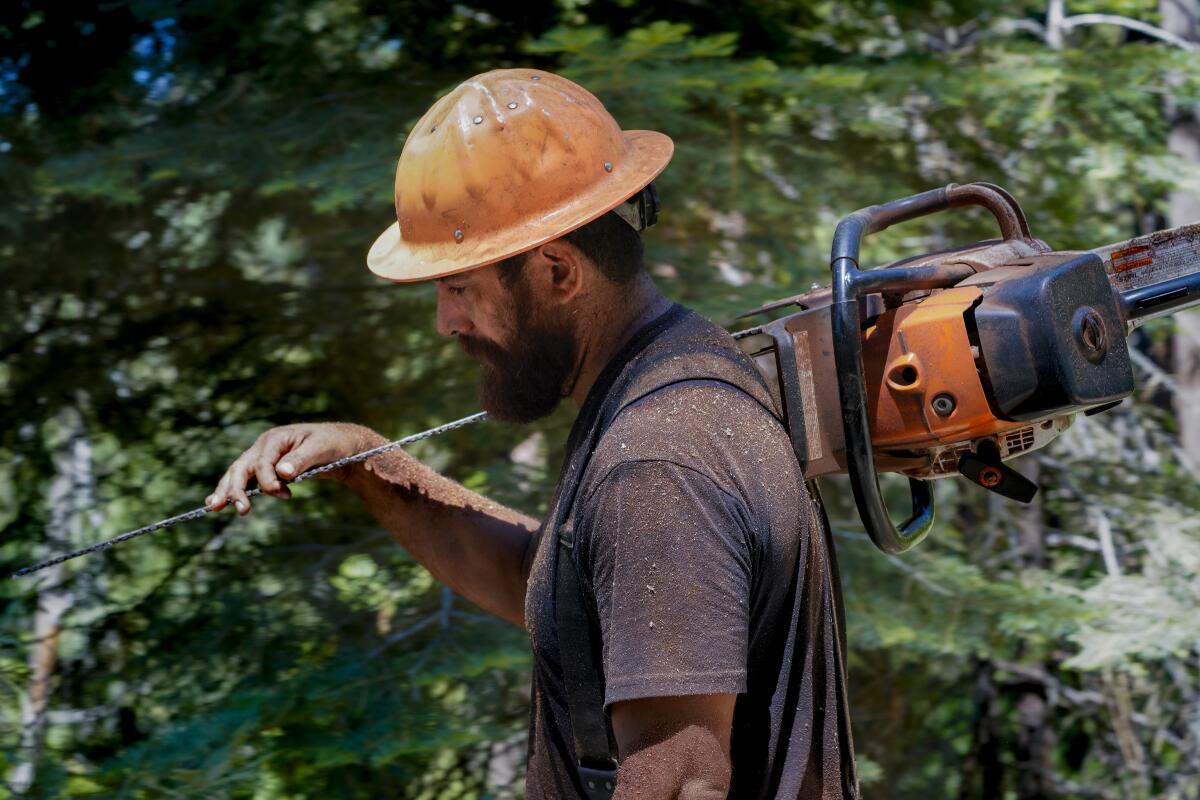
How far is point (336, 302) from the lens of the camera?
4.48 metres

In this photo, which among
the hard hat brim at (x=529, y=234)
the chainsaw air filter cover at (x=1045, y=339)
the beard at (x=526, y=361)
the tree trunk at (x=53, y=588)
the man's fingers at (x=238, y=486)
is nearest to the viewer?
the chainsaw air filter cover at (x=1045, y=339)

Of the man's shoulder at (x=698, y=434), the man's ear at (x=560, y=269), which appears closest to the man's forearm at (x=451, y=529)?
the man's ear at (x=560, y=269)

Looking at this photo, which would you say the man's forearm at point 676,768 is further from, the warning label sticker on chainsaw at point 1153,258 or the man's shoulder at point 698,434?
the warning label sticker on chainsaw at point 1153,258

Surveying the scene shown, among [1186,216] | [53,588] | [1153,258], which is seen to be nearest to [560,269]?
[1153,258]

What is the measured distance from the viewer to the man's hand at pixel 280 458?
2162 millimetres

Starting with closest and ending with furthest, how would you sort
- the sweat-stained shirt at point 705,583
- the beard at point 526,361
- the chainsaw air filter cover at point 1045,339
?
the sweat-stained shirt at point 705,583, the chainsaw air filter cover at point 1045,339, the beard at point 526,361

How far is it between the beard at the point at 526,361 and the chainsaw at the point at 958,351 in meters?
0.36

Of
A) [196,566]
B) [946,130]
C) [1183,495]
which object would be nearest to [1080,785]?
A: [1183,495]

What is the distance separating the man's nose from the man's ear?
16cm

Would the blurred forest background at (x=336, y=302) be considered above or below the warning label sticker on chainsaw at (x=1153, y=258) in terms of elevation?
below

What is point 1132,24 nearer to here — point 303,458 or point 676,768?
point 303,458

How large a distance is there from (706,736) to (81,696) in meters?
3.25

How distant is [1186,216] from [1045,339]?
4.71 meters

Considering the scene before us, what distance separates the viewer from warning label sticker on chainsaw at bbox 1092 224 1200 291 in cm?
195
